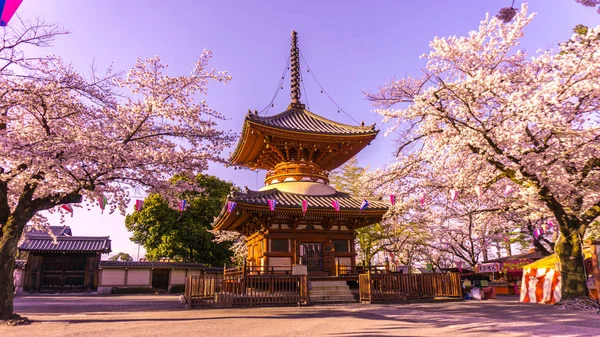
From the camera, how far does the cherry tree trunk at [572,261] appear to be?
1254cm

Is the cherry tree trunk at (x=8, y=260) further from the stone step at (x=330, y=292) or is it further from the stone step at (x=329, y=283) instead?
the stone step at (x=329, y=283)

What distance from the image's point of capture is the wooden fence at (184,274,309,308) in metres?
13.8

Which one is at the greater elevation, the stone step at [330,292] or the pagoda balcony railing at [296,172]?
the pagoda balcony railing at [296,172]

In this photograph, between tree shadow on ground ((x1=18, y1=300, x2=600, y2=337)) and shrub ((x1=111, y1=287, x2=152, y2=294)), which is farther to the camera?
shrub ((x1=111, y1=287, x2=152, y2=294))

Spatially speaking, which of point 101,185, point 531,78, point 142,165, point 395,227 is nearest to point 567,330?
point 531,78

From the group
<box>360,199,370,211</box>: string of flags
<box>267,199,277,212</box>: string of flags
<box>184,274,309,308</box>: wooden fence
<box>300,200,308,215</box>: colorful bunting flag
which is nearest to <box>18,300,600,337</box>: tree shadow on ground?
<box>184,274,309,308</box>: wooden fence

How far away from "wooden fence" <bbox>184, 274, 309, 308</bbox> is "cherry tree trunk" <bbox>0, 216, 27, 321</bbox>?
524 cm

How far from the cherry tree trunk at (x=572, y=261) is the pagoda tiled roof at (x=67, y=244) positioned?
33.3 meters

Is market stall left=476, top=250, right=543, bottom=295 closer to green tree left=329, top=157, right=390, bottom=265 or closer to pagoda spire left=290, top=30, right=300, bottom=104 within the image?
green tree left=329, top=157, right=390, bottom=265

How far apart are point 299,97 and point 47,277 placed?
26947 mm

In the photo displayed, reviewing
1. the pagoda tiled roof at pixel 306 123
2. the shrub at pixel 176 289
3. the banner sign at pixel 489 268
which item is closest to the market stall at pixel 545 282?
the banner sign at pixel 489 268

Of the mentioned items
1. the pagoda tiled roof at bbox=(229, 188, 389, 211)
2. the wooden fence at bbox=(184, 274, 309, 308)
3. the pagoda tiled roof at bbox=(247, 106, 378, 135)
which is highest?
the pagoda tiled roof at bbox=(247, 106, 378, 135)

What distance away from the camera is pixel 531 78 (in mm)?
12789

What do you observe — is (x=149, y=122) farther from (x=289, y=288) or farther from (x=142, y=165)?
(x=289, y=288)
